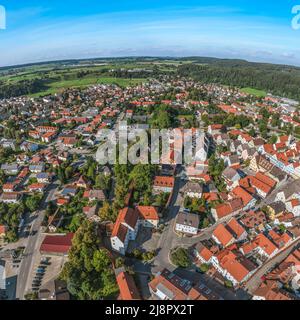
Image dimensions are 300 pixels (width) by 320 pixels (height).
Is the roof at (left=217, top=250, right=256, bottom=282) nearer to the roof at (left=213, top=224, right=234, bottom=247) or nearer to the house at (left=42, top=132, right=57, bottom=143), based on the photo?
the roof at (left=213, top=224, right=234, bottom=247)

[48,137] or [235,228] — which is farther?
[48,137]

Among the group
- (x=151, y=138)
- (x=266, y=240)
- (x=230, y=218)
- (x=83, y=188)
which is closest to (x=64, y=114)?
(x=151, y=138)

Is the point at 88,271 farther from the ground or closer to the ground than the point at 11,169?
closer to the ground

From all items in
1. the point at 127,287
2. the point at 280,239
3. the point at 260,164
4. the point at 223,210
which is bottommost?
the point at 127,287

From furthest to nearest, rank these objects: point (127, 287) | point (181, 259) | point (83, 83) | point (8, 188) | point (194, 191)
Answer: point (83, 83) → point (8, 188) → point (194, 191) → point (181, 259) → point (127, 287)

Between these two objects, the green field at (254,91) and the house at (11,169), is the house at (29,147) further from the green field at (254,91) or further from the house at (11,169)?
the green field at (254,91)

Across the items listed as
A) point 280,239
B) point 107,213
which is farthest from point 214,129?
point 107,213

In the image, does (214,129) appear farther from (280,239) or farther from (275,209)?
(280,239)

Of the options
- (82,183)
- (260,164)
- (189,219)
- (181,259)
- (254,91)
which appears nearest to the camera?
(181,259)
